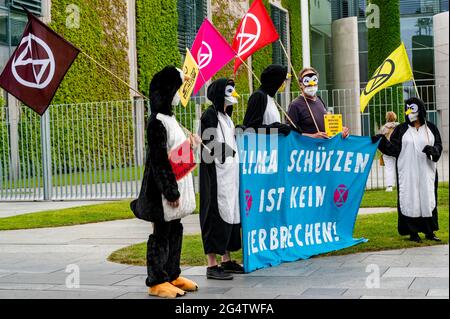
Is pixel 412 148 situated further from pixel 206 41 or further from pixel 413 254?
pixel 206 41

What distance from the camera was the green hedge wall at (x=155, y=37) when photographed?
90.7ft

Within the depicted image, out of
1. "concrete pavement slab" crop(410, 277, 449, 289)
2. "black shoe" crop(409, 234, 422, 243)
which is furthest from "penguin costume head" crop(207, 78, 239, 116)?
"black shoe" crop(409, 234, 422, 243)

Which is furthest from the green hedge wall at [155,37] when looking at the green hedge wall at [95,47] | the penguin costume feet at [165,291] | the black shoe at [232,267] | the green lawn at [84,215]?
the penguin costume feet at [165,291]

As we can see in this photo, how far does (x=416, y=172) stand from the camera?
9250 millimetres

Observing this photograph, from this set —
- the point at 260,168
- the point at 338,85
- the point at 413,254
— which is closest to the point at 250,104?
the point at 260,168

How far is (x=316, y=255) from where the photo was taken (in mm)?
8516

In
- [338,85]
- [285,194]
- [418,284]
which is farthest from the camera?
[338,85]

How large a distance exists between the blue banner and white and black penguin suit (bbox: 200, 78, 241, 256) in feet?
0.59

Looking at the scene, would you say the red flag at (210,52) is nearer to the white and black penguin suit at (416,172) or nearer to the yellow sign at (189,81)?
the yellow sign at (189,81)

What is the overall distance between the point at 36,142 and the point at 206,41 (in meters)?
9.38

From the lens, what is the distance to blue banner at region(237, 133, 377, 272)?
7.72 metres

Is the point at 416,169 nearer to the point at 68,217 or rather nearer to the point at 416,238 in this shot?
the point at 416,238

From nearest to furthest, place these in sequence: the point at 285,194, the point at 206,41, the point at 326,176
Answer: the point at 285,194
the point at 326,176
the point at 206,41

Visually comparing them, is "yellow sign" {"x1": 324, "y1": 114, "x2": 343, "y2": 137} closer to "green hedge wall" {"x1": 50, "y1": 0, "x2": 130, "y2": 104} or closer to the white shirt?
the white shirt
